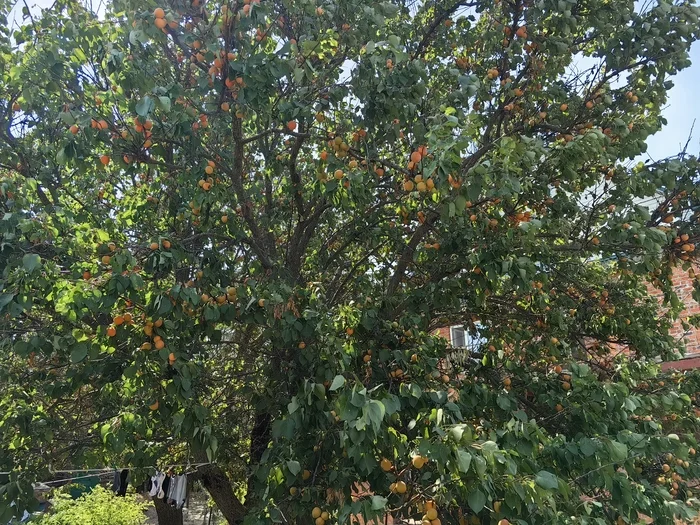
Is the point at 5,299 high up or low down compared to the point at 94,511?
up

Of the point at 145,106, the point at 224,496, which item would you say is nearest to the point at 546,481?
the point at 145,106

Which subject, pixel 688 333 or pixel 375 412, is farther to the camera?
pixel 688 333

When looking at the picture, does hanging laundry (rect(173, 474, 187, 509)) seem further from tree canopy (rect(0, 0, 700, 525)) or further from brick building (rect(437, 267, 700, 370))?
brick building (rect(437, 267, 700, 370))

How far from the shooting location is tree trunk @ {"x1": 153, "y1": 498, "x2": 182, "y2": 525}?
707 centimetres

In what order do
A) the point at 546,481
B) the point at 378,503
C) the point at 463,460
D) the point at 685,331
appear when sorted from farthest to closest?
1. the point at 685,331
2. the point at 378,503
3. the point at 546,481
4. the point at 463,460

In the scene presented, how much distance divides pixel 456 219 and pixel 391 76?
1.15 meters

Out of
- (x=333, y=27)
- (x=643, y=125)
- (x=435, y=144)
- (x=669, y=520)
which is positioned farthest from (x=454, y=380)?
(x=333, y=27)

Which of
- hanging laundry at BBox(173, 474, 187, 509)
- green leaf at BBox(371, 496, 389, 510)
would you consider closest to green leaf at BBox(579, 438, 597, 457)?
green leaf at BBox(371, 496, 389, 510)

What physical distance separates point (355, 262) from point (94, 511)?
561cm

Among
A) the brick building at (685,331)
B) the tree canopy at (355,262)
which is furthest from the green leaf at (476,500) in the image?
the brick building at (685,331)

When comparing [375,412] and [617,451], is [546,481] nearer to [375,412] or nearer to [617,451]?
[617,451]

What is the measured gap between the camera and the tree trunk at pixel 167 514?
23.2 ft

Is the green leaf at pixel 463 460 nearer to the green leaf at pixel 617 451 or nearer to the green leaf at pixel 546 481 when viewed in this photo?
the green leaf at pixel 546 481

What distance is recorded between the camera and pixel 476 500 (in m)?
2.22
